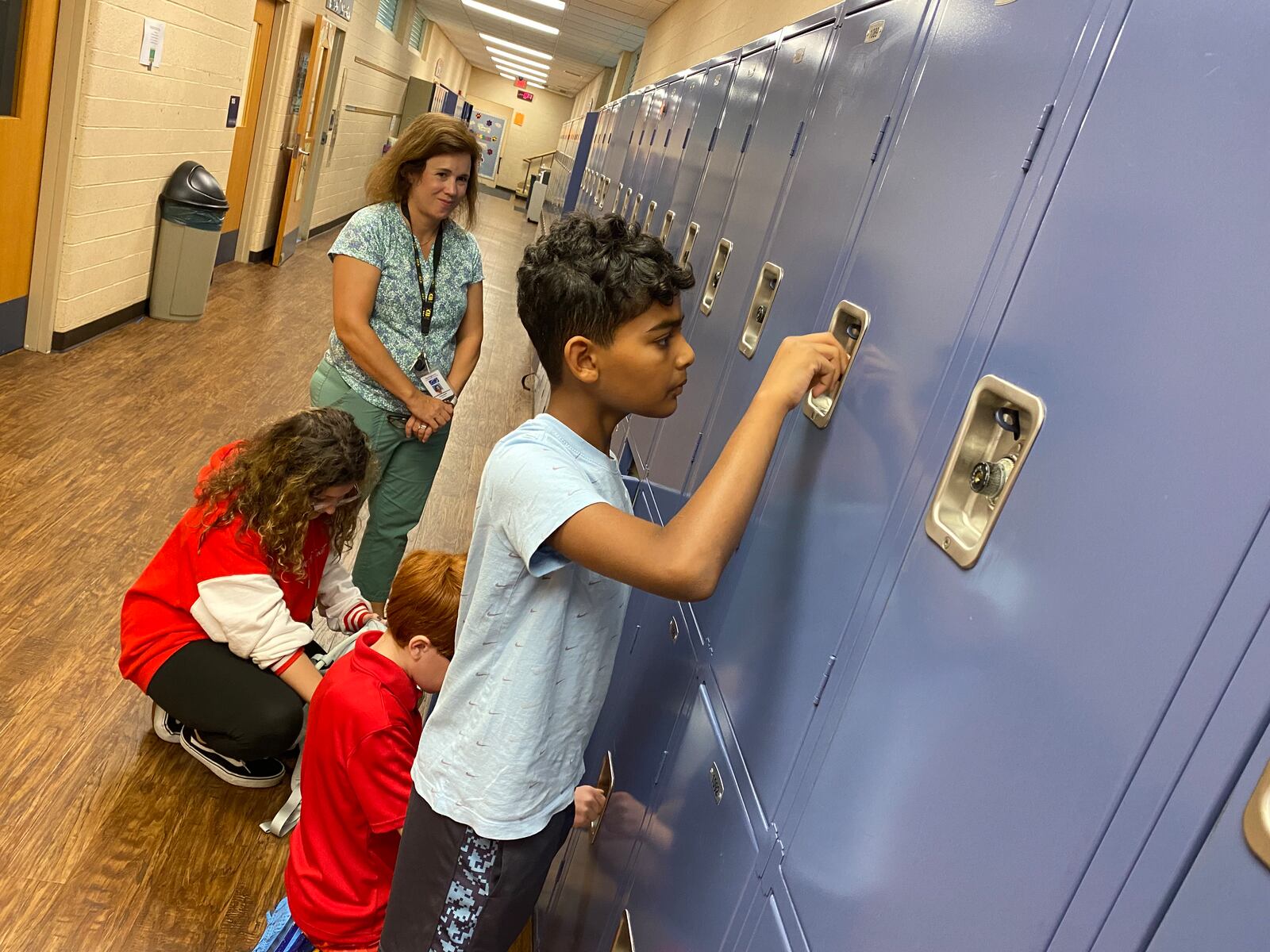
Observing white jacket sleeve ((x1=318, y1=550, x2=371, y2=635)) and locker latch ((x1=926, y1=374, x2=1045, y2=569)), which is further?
white jacket sleeve ((x1=318, y1=550, x2=371, y2=635))

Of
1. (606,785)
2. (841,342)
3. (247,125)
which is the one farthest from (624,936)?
(247,125)

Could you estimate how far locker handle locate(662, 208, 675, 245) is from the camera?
3227 millimetres

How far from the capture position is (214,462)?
2.49m

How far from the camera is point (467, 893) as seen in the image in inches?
57.7

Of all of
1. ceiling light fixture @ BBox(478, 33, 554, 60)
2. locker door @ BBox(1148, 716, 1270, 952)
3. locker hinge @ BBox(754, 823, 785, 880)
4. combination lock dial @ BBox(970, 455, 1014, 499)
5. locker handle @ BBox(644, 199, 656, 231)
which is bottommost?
locker hinge @ BBox(754, 823, 785, 880)

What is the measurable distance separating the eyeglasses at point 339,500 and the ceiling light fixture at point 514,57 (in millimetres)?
24223

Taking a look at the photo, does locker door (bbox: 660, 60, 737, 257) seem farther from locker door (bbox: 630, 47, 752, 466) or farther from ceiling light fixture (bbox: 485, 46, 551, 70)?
ceiling light fixture (bbox: 485, 46, 551, 70)

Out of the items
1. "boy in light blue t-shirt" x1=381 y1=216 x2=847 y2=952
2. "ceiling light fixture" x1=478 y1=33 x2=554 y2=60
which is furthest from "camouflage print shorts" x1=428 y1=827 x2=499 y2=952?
"ceiling light fixture" x1=478 y1=33 x2=554 y2=60

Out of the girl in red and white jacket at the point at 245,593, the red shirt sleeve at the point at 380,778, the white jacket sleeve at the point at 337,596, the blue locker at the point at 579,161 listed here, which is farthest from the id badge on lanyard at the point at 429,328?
the blue locker at the point at 579,161

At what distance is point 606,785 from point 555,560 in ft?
3.32

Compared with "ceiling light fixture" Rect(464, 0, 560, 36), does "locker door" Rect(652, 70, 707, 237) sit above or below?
below

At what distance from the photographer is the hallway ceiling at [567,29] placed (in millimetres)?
12922

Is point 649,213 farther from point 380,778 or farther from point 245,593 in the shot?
point 380,778

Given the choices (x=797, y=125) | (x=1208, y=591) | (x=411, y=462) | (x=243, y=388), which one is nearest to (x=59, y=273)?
(x=243, y=388)
